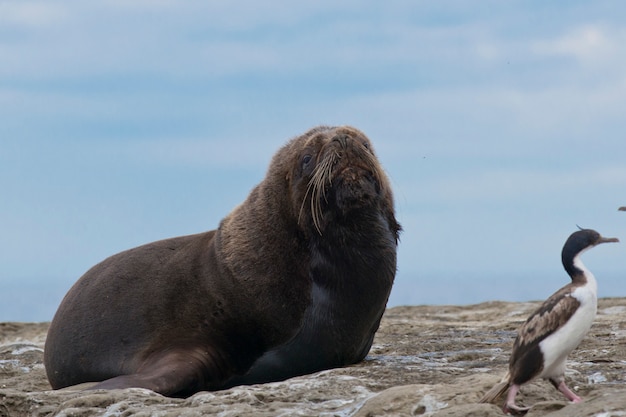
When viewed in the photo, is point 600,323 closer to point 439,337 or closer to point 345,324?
point 439,337

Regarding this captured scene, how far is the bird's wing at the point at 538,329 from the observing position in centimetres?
593

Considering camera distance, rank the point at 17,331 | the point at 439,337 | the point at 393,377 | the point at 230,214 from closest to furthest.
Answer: the point at 393,377, the point at 230,214, the point at 439,337, the point at 17,331

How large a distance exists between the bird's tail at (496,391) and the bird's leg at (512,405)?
0.07 m

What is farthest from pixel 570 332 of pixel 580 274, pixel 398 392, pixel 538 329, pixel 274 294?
pixel 274 294

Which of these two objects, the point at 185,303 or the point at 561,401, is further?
the point at 185,303

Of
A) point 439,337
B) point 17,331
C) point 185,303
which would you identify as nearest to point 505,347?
point 439,337

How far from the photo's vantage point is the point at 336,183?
8586 millimetres

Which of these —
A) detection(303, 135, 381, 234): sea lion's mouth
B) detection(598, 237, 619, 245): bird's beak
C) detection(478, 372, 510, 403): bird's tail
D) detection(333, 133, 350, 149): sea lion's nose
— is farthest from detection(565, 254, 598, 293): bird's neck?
detection(333, 133, 350, 149): sea lion's nose

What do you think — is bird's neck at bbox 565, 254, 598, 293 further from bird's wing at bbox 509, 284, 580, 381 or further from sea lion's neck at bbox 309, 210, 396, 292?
sea lion's neck at bbox 309, 210, 396, 292

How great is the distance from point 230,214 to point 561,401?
4.22m

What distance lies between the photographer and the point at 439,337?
436 inches

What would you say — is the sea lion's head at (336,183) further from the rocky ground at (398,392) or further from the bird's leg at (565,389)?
the bird's leg at (565,389)

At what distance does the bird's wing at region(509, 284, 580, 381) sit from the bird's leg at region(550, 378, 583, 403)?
0.28 m

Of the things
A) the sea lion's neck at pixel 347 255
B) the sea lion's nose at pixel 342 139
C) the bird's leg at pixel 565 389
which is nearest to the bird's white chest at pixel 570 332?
the bird's leg at pixel 565 389
